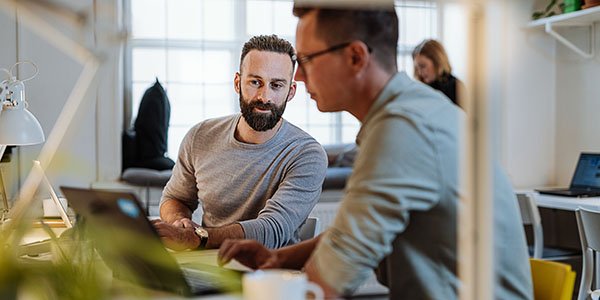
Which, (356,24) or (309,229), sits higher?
(356,24)

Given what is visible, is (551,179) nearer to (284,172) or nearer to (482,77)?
(284,172)

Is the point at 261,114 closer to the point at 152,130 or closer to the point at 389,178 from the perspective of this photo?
the point at 389,178

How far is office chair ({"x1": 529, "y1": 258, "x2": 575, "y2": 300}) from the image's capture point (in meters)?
1.62

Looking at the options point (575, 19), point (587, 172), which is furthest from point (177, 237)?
point (575, 19)

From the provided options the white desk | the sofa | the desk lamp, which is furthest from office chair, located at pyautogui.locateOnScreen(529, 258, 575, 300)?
the white desk

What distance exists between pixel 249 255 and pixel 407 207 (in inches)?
12.9

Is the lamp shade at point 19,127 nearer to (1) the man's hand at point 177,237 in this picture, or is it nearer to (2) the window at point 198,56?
(1) the man's hand at point 177,237

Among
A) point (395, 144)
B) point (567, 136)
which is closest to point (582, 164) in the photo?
point (567, 136)

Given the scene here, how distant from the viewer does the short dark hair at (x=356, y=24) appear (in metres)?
1.24

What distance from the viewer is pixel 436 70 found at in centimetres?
131

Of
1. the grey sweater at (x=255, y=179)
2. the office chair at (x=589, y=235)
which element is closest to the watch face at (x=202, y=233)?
the grey sweater at (x=255, y=179)

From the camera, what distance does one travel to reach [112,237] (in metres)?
1.39

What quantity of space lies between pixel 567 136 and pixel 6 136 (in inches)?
137

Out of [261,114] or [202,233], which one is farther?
[261,114]
